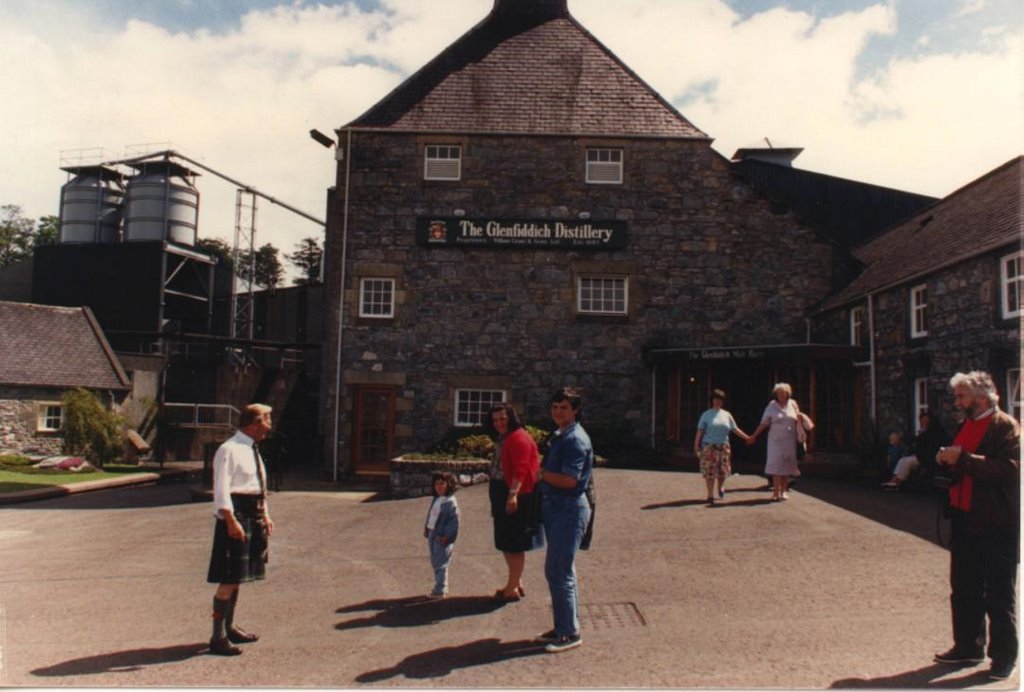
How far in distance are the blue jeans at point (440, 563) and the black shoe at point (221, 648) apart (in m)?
2.03

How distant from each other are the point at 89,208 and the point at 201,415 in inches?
575

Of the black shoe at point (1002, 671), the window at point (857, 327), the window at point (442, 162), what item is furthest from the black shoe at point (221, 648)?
the window at point (857, 327)

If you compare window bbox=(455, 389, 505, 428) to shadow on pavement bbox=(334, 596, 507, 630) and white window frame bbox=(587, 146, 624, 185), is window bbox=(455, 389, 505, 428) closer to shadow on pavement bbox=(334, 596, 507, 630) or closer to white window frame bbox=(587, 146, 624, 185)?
white window frame bbox=(587, 146, 624, 185)

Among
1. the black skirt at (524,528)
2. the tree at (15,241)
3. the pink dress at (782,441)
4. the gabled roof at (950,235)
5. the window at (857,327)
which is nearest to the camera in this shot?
the black skirt at (524,528)

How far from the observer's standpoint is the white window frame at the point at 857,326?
54.4ft

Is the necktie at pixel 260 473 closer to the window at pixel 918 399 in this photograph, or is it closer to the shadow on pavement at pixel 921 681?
the shadow on pavement at pixel 921 681

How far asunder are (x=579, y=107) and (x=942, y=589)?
14.7m

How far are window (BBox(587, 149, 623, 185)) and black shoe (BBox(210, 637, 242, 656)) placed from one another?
576 inches

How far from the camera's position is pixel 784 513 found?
10367 mm

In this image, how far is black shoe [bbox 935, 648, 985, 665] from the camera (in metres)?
5.14

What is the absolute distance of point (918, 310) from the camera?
14398 millimetres

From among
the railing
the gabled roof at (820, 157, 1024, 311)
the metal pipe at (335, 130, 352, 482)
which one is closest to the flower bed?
the metal pipe at (335, 130, 352, 482)

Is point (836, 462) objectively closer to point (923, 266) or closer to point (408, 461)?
point (923, 266)

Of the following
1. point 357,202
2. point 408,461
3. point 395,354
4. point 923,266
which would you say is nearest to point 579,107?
point 357,202
